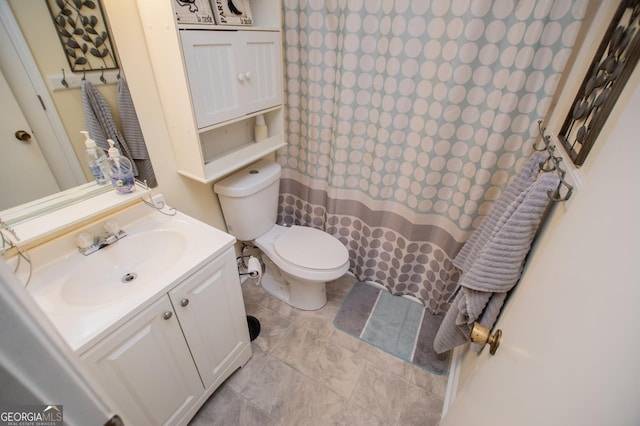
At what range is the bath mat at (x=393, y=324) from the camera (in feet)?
5.26

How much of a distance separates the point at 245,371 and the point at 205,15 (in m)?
1.66

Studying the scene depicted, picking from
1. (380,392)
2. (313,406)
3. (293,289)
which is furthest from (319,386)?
(293,289)

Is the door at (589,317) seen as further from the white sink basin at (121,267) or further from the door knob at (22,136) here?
the door knob at (22,136)

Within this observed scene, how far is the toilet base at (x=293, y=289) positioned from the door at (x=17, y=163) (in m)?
1.12

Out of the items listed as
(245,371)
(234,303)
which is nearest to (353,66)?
(234,303)

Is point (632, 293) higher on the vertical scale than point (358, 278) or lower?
higher

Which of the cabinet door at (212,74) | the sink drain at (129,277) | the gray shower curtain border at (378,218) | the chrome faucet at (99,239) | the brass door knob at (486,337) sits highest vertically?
the cabinet door at (212,74)

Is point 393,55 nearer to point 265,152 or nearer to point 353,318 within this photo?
point 265,152

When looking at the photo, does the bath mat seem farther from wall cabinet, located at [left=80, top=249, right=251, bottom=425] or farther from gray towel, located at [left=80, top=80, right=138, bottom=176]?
gray towel, located at [left=80, top=80, right=138, bottom=176]

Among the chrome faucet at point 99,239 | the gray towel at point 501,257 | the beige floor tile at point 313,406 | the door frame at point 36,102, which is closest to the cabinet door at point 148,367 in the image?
the chrome faucet at point 99,239

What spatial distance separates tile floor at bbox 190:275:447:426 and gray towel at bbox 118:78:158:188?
107 cm

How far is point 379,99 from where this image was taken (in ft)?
4.74

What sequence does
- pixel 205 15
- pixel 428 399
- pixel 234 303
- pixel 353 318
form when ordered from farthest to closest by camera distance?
pixel 353 318 → pixel 428 399 → pixel 234 303 → pixel 205 15

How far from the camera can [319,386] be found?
4.76ft
